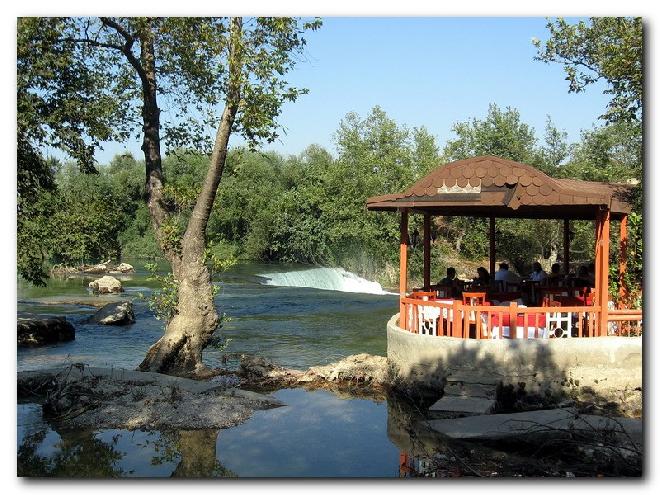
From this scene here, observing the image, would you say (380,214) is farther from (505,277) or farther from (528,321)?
(528,321)

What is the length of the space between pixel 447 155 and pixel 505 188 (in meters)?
28.1

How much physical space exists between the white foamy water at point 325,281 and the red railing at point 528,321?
2061 centimetres

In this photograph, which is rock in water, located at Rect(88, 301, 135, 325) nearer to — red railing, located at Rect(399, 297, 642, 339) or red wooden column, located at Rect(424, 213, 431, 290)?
red wooden column, located at Rect(424, 213, 431, 290)

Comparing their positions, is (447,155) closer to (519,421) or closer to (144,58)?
(144,58)

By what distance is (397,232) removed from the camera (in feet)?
106

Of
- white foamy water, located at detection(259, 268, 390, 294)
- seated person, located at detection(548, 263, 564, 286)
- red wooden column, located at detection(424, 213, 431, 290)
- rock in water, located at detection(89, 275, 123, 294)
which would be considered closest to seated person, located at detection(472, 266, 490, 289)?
red wooden column, located at detection(424, 213, 431, 290)

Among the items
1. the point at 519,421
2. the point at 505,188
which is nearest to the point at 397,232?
the point at 505,188

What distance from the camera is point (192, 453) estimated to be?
7781mm

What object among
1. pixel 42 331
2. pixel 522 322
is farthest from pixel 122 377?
pixel 42 331

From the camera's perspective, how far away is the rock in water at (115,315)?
19.7 m

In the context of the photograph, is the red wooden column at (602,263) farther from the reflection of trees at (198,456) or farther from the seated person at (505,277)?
the reflection of trees at (198,456)

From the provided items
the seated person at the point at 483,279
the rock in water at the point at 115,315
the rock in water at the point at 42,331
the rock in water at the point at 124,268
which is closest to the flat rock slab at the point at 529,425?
the seated person at the point at 483,279

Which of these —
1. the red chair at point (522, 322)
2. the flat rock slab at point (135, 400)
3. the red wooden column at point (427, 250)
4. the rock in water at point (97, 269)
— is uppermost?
the red wooden column at point (427, 250)

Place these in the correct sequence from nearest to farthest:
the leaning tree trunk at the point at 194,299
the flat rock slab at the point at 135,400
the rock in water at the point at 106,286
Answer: the flat rock slab at the point at 135,400, the leaning tree trunk at the point at 194,299, the rock in water at the point at 106,286
